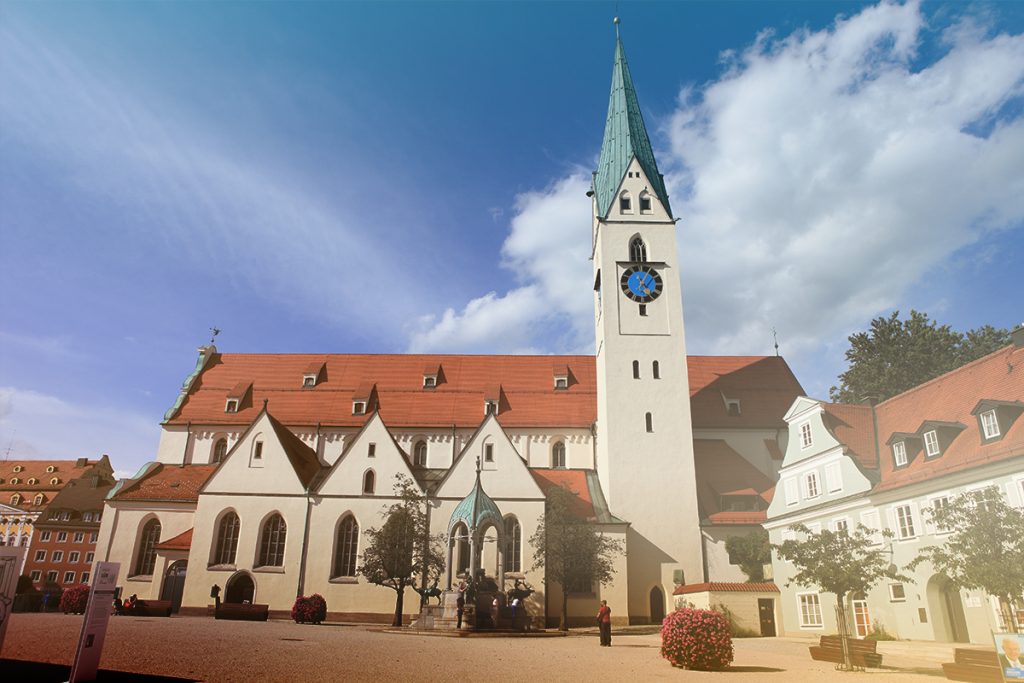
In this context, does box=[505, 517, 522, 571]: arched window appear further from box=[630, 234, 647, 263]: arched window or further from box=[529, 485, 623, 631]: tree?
box=[630, 234, 647, 263]: arched window

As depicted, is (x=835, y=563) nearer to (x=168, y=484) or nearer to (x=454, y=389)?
(x=454, y=389)

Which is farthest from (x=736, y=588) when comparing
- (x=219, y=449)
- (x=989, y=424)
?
(x=219, y=449)

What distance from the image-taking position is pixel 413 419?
44.4m

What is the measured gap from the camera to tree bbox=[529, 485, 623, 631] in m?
33.8

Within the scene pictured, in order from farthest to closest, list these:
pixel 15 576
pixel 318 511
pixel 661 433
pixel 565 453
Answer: pixel 565 453, pixel 661 433, pixel 318 511, pixel 15 576

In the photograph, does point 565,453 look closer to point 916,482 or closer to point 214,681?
point 916,482

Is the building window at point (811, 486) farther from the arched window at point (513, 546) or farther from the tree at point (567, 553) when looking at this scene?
the arched window at point (513, 546)

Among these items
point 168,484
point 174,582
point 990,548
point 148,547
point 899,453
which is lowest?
point 174,582

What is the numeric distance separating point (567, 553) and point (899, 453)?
15376 mm

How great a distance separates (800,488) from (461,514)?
53.7 ft

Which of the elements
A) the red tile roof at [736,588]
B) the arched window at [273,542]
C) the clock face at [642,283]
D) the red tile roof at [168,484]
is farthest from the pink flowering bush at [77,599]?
the clock face at [642,283]

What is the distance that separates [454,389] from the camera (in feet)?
154

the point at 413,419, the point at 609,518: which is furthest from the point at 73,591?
the point at 609,518

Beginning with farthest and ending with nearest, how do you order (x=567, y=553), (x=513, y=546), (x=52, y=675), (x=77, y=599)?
(x=513, y=546) → (x=567, y=553) → (x=77, y=599) → (x=52, y=675)
